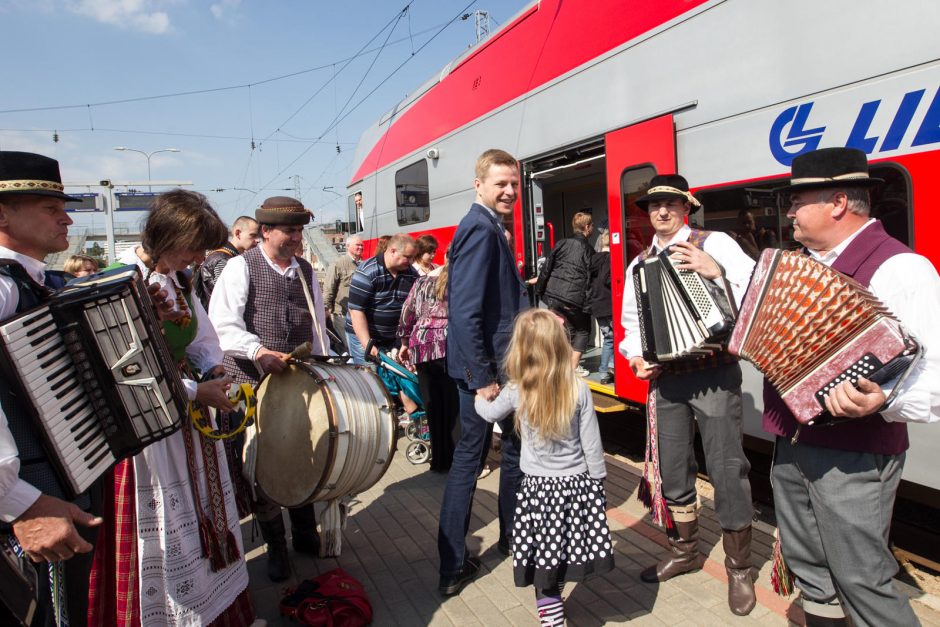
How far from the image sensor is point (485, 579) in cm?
312

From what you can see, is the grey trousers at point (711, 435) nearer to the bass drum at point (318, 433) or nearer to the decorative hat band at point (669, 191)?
the decorative hat band at point (669, 191)

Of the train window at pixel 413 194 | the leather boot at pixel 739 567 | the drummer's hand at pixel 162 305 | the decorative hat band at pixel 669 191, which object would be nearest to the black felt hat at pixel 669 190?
the decorative hat band at pixel 669 191

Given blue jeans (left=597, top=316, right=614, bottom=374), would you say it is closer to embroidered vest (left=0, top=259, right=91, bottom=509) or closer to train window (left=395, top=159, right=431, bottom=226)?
train window (left=395, top=159, right=431, bottom=226)

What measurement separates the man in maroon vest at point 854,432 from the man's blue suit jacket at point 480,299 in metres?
1.23

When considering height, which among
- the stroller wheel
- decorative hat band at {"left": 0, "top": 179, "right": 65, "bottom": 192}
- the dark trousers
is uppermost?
decorative hat band at {"left": 0, "top": 179, "right": 65, "bottom": 192}

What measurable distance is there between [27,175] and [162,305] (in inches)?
27.4

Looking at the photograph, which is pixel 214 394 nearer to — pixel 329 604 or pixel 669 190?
pixel 329 604

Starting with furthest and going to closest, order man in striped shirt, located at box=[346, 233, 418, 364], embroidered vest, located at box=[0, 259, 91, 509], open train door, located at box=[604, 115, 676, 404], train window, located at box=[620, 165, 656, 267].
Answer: man in striped shirt, located at box=[346, 233, 418, 364] < train window, located at box=[620, 165, 656, 267] < open train door, located at box=[604, 115, 676, 404] < embroidered vest, located at box=[0, 259, 91, 509]

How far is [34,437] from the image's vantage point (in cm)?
166

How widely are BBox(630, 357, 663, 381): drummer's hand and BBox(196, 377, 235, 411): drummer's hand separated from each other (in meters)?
1.91

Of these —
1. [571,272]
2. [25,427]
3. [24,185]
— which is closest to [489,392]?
[25,427]

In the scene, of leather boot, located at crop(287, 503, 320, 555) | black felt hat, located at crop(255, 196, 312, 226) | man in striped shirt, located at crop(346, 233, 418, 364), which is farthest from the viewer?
man in striped shirt, located at crop(346, 233, 418, 364)

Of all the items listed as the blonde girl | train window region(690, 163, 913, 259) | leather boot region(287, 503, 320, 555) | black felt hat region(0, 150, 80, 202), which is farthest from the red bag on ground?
train window region(690, 163, 913, 259)

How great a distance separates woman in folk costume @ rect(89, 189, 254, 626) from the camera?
217 cm
